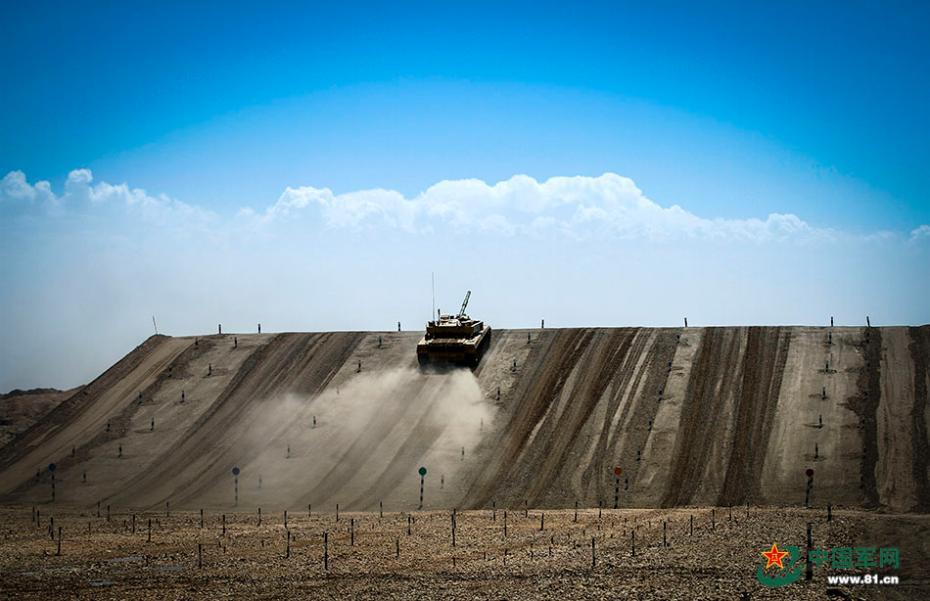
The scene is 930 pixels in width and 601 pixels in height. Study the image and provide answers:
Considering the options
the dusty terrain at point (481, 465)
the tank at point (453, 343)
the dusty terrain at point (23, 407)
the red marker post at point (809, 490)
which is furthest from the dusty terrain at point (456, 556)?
the dusty terrain at point (23, 407)

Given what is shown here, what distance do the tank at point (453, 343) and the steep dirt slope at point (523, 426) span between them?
1.33 meters

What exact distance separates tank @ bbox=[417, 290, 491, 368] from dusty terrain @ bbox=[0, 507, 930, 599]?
22.7 meters

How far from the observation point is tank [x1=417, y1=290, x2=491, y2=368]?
221 ft

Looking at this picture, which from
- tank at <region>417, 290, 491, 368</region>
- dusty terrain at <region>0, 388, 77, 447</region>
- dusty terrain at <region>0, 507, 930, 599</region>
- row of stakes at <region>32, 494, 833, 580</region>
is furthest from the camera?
dusty terrain at <region>0, 388, 77, 447</region>

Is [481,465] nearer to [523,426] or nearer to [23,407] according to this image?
[523,426]

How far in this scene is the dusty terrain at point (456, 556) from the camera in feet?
97.0

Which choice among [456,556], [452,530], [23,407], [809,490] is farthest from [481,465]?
[23,407]

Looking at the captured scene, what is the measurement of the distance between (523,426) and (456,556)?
23.7 meters

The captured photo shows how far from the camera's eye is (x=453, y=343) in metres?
67.3

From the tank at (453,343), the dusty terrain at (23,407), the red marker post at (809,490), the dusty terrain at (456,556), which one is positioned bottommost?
the dusty terrain at (456,556)

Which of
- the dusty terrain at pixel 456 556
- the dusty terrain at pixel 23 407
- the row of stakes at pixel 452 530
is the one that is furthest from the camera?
the dusty terrain at pixel 23 407

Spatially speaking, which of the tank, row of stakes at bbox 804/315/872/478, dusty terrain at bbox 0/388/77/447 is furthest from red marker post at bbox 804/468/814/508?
dusty terrain at bbox 0/388/77/447

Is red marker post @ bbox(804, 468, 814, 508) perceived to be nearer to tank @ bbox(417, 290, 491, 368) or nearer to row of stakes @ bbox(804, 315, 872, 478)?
row of stakes @ bbox(804, 315, 872, 478)

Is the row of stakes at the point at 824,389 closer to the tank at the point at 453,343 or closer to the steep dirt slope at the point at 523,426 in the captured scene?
the steep dirt slope at the point at 523,426
